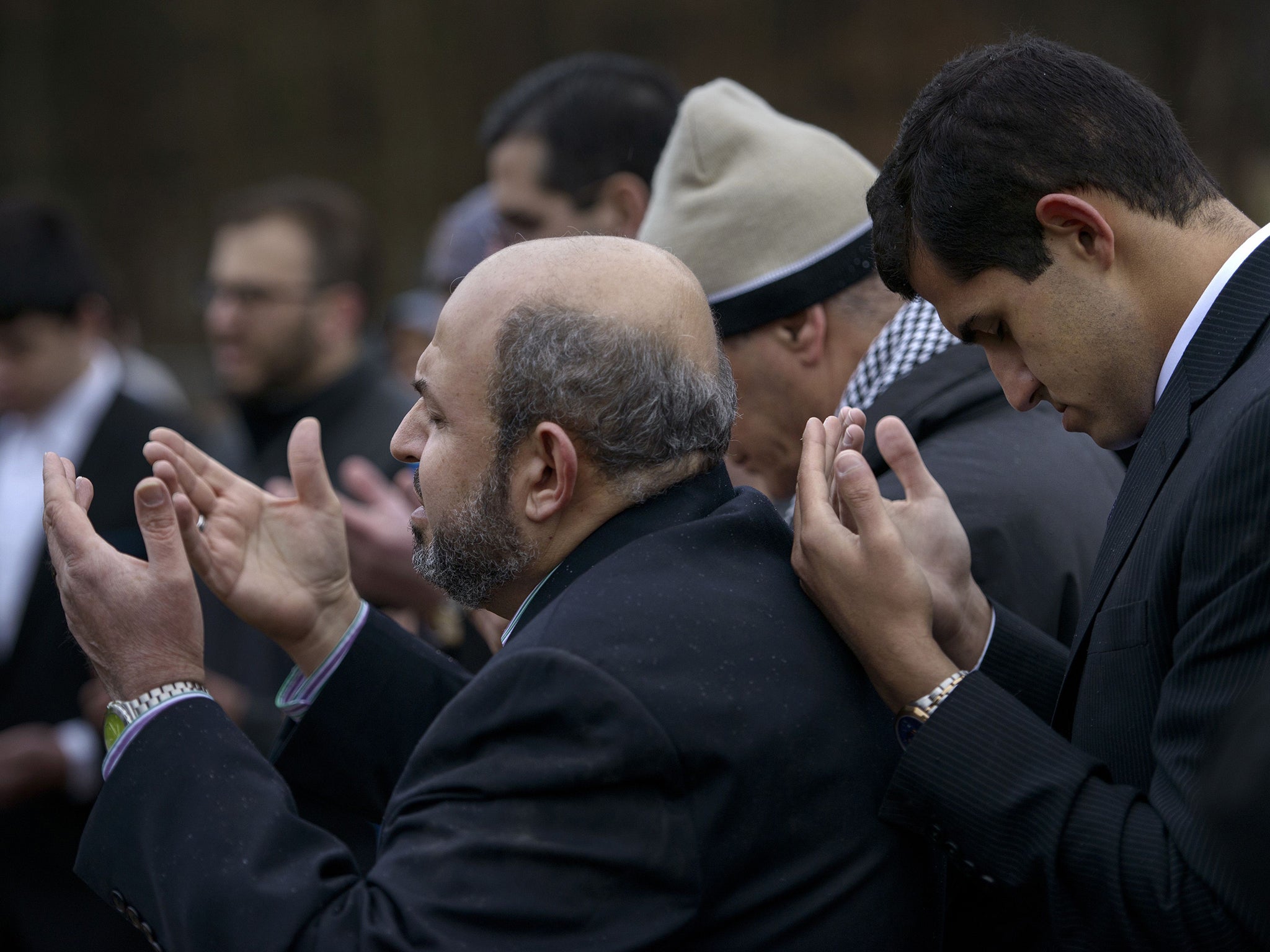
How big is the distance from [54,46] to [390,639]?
10202 mm

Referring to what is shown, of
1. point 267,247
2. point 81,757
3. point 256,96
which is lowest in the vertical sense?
point 81,757

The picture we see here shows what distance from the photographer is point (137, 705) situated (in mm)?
2057

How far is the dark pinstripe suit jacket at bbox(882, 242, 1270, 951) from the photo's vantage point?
161 cm

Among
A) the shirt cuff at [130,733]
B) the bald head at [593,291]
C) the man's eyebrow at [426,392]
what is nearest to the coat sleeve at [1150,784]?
the bald head at [593,291]

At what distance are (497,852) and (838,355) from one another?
1692 millimetres

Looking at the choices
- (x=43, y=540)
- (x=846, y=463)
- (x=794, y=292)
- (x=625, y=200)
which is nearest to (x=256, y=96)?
(x=43, y=540)

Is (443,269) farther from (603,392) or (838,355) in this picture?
(603,392)

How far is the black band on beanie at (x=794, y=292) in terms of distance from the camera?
9.95 feet

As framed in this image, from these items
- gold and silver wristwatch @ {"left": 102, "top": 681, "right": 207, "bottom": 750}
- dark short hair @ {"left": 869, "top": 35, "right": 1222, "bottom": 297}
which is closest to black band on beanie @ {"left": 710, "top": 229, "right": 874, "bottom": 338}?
dark short hair @ {"left": 869, "top": 35, "right": 1222, "bottom": 297}

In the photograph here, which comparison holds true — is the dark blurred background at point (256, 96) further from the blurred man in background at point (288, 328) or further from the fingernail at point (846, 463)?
the fingernail at point (846, 463)

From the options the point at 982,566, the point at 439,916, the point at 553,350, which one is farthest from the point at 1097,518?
the point at 439,916

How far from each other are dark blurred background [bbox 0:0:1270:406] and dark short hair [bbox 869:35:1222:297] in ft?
25.8

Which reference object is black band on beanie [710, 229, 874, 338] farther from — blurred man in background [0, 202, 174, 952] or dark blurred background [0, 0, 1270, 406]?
dark blurred background [0, 0, 1270, 406]

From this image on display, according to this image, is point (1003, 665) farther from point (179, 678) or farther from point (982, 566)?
point (179, 678)
